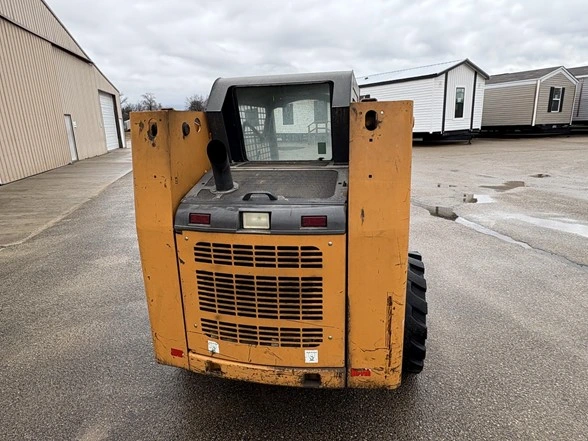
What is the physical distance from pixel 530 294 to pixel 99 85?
25965 millimetres

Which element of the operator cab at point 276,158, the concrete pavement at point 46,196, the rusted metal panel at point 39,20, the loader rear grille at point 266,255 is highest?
the rusted metal panel at point 39,20

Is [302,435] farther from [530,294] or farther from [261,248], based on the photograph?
[530,294]

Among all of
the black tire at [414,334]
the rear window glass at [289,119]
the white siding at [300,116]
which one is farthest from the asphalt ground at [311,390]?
the white siding at [300,116]

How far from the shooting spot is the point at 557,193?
966 cm

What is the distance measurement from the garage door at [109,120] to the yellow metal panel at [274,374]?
2557 cm

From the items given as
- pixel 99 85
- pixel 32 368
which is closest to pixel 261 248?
pixel 32 368

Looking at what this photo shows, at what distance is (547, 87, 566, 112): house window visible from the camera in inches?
1053

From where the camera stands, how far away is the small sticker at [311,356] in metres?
2.27

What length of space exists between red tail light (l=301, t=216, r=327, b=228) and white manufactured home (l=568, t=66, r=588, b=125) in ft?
114

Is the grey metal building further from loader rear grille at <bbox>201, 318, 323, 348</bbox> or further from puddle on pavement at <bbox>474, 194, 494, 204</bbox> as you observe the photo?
puddle on pavement at <bbox>474, 194, 494, 204</bbox>

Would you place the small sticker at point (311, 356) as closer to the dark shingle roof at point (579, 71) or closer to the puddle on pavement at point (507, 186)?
the puddle on pavement at point (507, 186)

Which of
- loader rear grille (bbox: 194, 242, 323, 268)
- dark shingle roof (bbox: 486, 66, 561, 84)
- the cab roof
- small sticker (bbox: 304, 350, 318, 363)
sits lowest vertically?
small sticker (bbox: 304, 350, 318, 363)

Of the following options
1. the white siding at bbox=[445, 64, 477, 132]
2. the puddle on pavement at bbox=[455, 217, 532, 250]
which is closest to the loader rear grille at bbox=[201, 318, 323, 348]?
the puddle on pavement at bbox=[455, 217, 532, 250]

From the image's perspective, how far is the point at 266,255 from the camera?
6.96 feet
